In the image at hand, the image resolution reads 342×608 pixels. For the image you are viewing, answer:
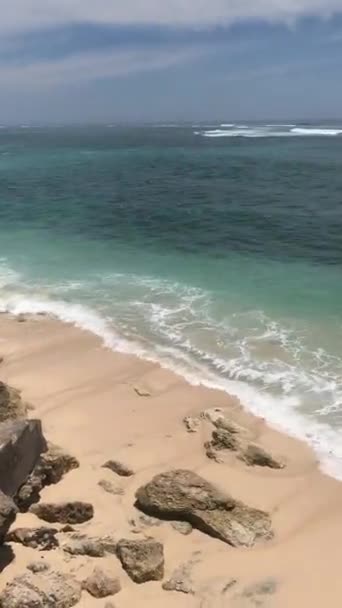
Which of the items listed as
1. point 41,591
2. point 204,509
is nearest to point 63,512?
point 41,591

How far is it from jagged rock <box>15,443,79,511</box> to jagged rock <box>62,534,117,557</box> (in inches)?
36.9

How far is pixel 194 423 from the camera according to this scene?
38.2 feet

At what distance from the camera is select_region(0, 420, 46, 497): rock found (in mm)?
7816

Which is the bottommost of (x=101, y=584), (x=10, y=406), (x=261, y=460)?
(x=261, y=460)

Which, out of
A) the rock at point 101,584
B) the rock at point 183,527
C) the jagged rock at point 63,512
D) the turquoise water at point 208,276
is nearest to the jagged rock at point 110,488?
the jagged rock at point 63,512

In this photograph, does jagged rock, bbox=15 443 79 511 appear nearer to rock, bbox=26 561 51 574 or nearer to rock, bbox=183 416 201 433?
rock, bbox=26 561 51 574

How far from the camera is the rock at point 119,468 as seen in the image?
9.98 m

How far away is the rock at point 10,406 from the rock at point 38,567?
3.53m

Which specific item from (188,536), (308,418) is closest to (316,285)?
(308,418)

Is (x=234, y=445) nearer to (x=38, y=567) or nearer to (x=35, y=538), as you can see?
(x=35, y=538)

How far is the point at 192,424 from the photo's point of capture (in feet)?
38.1

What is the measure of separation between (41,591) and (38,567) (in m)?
0.61

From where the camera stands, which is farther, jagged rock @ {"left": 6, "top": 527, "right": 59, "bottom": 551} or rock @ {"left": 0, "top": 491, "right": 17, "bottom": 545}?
jagged rock @ {"left": 6, "top": 527, "right": 59, "bottom": 551}

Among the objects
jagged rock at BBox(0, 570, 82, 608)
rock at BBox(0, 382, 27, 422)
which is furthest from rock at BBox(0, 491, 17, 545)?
rock at BBox(0, 382, 27, 422)
